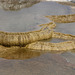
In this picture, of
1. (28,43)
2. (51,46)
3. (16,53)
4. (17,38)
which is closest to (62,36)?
(51,46)

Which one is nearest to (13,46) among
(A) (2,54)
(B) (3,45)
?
(B) (3,45)

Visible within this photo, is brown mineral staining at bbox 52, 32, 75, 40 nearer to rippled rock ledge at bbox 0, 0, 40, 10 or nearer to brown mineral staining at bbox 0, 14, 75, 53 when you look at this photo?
brown mineral staining at bbox 0, 14, 75, 53

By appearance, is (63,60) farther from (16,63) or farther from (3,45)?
(3,45)

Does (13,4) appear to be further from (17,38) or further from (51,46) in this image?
(51,46)

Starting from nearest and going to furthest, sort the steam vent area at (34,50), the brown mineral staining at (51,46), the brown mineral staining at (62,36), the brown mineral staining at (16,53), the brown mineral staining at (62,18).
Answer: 1. the steam vent area at (34,50)
2. the brown mineral staining at (16,53)
3. the brown mineral staining at (51,46)
4. the brown mineral staining at (62,36)
5. the brown mineral staining at (62,18)

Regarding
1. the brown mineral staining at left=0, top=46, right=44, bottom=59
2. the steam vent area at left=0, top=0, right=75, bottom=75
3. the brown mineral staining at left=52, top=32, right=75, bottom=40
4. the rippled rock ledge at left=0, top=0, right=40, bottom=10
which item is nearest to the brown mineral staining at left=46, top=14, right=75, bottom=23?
the steam vent area at left=0, top=0, right=75, bottom=75

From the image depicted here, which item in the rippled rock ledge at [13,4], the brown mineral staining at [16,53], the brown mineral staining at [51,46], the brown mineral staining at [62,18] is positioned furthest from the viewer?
the rippled rock ledge at [13,4]

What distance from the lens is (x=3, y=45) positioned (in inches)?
152

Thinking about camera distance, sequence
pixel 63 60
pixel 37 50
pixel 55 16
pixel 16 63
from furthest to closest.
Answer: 1. pixel 55 16
2. pixel 37 50
3. pixel 63 60
4. pixel 16 63

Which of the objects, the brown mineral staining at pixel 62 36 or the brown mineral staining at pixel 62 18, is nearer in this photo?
the brown mineral staining at pixel 62 36

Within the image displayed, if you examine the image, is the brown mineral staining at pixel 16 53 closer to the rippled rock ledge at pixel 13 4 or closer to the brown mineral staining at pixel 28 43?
the brown mineral staining at pixel 28 43

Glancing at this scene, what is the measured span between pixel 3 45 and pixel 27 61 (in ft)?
4.01

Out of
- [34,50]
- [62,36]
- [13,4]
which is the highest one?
[13,4]

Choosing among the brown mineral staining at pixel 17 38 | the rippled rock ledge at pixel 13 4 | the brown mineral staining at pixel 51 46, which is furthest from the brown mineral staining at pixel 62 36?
the rippled rock ledge at pixel 13 4
